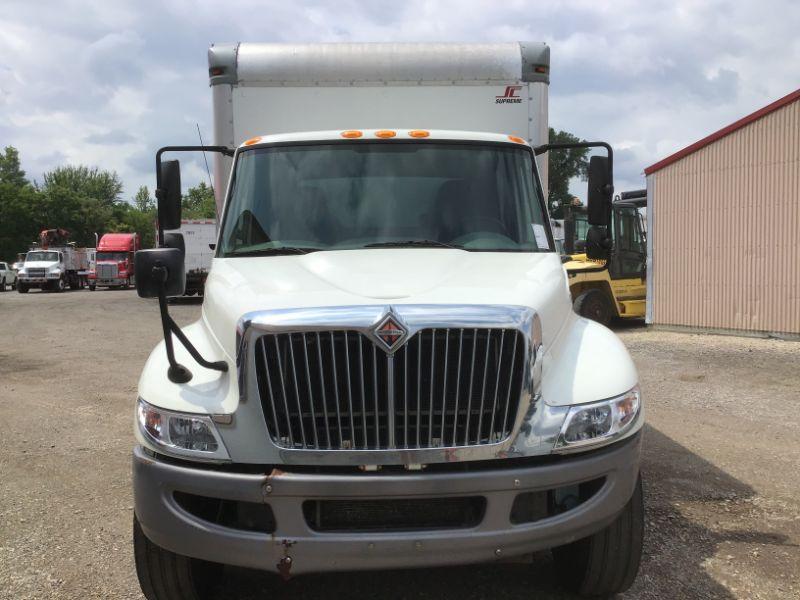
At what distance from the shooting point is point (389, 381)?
114 inches

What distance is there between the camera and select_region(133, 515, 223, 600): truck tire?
3256mm

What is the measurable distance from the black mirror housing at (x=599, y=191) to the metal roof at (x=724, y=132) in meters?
10.6

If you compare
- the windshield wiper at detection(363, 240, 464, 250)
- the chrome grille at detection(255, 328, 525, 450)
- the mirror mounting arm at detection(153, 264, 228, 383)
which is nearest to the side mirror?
the windshield wiper at detection(363, 240, 464, 250)

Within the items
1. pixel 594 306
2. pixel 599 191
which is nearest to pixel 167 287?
pixel 599 191

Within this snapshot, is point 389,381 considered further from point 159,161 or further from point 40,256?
point 40,256

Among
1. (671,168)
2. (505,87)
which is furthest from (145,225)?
(505,87)

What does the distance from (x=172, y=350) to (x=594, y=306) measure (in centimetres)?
1221

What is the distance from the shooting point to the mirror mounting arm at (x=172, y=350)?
10.3 feet

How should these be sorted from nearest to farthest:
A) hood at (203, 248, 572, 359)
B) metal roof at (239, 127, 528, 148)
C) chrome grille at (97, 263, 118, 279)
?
hood at (203, 248, 572, 359)
metal roof at (239, 127, 528, 148)
chrome grille at (97, 263, 118, 279)

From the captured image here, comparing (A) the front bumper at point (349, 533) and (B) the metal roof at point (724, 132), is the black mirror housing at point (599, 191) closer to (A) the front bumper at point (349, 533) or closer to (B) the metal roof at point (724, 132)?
(A) the front bumper at point (349, 533)

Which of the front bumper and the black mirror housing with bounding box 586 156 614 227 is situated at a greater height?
the black mirror housing with bounding box 586 156 614 227

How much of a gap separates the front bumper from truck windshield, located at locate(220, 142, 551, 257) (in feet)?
5.16

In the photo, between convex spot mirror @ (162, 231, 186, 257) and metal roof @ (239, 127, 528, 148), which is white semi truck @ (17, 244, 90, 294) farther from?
metal roof @ (239, 127, 528, 148)

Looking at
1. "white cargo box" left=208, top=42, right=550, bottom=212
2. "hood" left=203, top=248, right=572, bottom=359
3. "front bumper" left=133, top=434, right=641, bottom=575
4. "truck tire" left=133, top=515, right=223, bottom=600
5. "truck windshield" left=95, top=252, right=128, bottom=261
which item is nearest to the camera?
"front bumper" left=133, top=434, right=641, bottom=575
